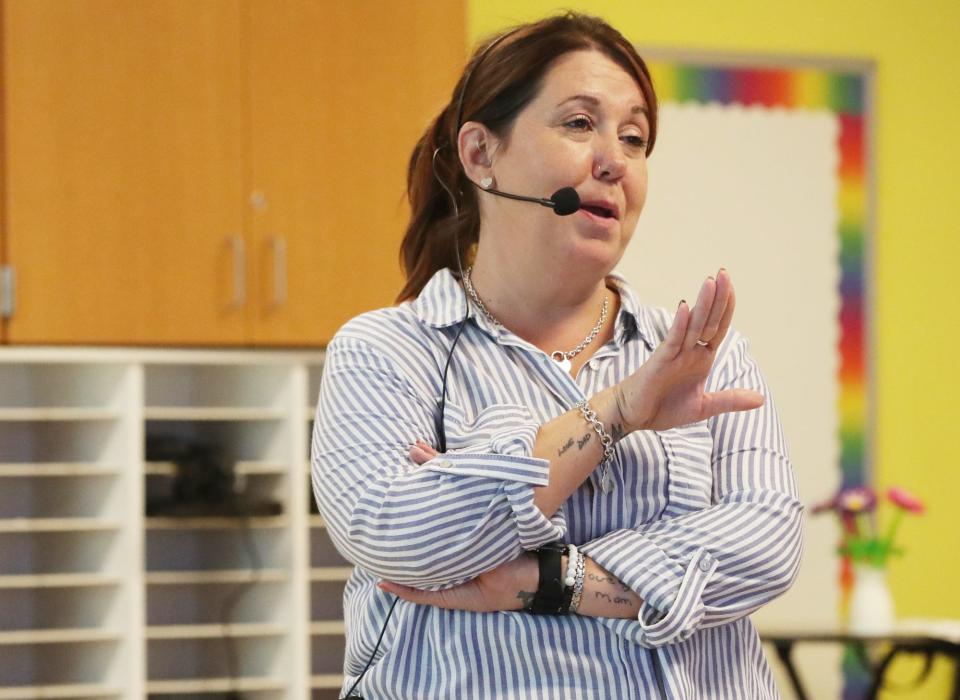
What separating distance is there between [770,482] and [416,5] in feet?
6.25

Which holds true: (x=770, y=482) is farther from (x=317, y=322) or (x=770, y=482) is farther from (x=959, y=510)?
(x=959, y=510)

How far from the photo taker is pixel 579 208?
1365 millimetres

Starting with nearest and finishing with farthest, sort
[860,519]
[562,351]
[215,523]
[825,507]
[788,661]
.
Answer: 1. [562,351]
2. [215,523]
3. [788,661]
4. [825,507]
5. [860,519]

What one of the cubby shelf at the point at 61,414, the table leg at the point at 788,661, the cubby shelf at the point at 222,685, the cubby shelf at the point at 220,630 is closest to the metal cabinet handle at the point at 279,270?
the cubby shelf at the point at 61,414

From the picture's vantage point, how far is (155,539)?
3201 millimetres

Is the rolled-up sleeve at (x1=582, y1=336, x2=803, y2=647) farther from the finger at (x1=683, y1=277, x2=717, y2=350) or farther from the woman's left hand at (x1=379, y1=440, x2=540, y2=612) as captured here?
the finger at (x1=683, y1=277, x2=717, y2=350)

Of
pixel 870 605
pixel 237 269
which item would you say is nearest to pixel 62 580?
pixel 237 269

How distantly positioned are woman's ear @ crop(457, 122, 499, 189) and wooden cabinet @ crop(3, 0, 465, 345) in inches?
51.9

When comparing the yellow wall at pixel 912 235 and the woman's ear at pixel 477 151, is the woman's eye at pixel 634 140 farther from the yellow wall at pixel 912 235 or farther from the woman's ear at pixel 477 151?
the yellow wall at pixel 912 235

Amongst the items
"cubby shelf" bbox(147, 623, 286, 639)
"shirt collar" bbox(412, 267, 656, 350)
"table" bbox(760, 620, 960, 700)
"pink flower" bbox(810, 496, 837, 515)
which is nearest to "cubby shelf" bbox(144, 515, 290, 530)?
"cubby shelf" bbox(147, 623, 286, 639)

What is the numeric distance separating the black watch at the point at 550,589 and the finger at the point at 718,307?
0.84 feet

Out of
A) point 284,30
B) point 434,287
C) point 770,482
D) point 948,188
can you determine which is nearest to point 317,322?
point 284,30

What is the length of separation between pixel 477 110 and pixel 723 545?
1.79 feet

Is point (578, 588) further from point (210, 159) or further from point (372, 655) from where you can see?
point (210, 159)
